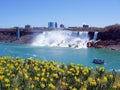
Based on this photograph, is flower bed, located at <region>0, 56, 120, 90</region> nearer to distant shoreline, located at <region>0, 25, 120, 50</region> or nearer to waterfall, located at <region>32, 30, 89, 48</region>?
distant shoreline, located at <region>0, 25, 120, 50</region>

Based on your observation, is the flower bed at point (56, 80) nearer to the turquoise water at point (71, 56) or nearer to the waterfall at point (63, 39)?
the turquoise water at point (71, 56)

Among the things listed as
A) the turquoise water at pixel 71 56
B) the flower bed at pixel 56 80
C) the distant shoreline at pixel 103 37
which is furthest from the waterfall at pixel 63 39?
the flower bed at pixel 56 80

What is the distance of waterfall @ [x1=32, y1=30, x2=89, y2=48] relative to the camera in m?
109

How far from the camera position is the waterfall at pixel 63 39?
10938 cm

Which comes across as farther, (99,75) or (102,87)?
(99,75)

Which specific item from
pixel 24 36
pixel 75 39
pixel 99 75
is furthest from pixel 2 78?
pixel 24 36

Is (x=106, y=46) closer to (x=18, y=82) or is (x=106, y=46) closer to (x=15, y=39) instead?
(x=15, y=39)

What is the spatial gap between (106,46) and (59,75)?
92.5 meters

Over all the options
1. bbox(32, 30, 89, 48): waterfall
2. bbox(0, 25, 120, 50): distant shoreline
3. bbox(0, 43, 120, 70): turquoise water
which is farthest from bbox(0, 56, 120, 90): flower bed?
bbox(32, 30, 89, 48): waterfall

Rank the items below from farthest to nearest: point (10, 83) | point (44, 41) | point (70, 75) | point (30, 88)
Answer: point (44, 41) → point (70, 75) → point (10, 83) → point (30, 88)

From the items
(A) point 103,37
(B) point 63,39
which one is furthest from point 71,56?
(B) point 63,39

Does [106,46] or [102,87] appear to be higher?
[102,87]

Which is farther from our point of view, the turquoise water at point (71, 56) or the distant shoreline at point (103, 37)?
the distant shoreline at point (103, 37)

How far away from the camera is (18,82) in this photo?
30.6ft
